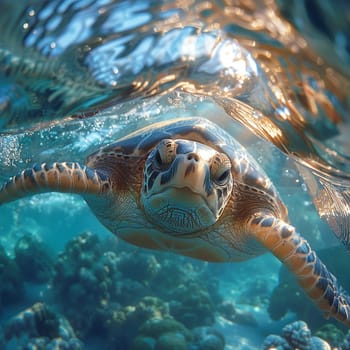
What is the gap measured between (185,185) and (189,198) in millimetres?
177

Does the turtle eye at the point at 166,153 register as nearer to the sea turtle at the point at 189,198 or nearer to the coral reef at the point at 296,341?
the sea turtle at the point at 189,198

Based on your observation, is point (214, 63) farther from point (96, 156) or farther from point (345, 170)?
point (345, 170)

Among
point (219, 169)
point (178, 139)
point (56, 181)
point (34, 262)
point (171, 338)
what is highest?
point (178, 139)

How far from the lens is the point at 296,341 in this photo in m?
6.09

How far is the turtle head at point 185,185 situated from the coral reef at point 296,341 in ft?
12.3

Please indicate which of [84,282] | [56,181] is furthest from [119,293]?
[56,181]

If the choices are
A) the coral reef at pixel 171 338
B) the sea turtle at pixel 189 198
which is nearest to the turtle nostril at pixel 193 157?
the sea turtle at pixel 189 198

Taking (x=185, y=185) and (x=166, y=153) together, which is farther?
(x=166, y=153)

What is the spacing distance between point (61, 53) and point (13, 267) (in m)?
8.03

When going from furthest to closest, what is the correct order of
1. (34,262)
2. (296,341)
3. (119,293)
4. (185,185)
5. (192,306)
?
(34,262), (192,306), (119,293), (296,341), (185,185)

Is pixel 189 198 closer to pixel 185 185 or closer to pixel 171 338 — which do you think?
pixel 185 185

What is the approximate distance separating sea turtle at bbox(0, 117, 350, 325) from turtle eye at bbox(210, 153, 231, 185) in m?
0.01

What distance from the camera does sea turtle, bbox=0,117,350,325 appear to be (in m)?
3.37

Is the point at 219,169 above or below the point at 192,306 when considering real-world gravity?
above
